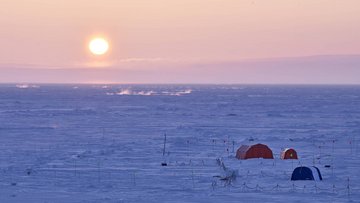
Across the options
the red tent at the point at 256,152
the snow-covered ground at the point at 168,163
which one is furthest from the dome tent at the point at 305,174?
the red tent at the point at 256,152

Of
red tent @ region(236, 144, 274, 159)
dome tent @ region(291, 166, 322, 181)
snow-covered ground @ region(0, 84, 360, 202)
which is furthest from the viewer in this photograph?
red tent @ region(236, 144, 274, 159)

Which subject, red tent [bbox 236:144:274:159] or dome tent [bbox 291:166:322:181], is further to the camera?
red tent [bbox 236:144:274:159]

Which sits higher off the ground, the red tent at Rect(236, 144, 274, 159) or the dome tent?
the red tent at Rect(236, 144, 274, 159)

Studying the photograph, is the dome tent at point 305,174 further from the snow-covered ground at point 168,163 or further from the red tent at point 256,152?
the red tent at point 256,152

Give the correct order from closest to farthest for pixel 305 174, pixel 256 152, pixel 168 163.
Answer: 1. pixel 305 174
2. pixel 168 163
3. pixel 256 152

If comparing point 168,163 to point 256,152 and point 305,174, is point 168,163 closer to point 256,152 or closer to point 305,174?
point 256,152

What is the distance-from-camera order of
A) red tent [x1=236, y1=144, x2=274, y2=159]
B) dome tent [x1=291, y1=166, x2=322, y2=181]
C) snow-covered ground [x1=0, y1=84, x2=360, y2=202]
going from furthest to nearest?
red tent [x1=236, y1=144, x2=274, y2=159] → dome tent [x1=291, y1=166, x2=322, y2=181] → snow-covered ground [x1=0, y1=84, x2=360, y2=202]

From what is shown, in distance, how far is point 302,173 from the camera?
100 feet

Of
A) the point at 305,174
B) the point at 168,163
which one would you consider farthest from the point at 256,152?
the point at 305,174

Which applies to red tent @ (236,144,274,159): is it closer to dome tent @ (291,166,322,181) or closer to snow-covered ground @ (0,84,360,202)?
snow-covered ground @ (0,84,360,202)

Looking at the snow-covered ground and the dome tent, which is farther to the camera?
the dome tent

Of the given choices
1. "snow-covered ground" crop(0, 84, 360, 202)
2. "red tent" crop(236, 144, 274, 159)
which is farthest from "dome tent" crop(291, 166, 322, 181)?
"red tent" crop(236, 144, 274, 159)

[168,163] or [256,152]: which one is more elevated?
[256,152]

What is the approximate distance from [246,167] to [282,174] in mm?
3153
